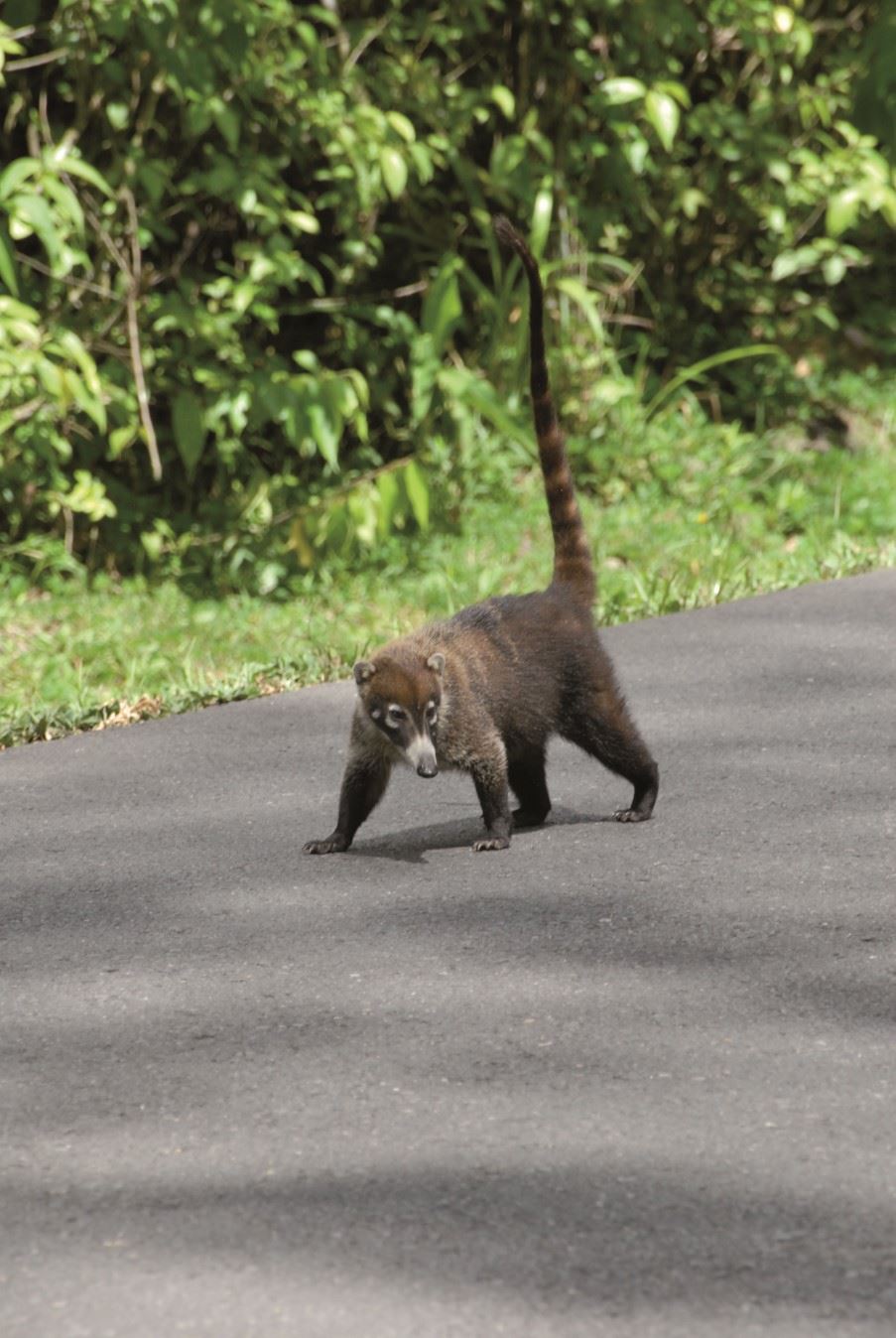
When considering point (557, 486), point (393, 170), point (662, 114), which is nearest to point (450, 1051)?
point (557, 486)

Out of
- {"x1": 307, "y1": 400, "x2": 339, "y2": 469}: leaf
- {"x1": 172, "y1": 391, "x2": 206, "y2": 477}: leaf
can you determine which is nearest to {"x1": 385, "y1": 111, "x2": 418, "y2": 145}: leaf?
{"x1": 307, "y1": 400, "x2": 339, "y2": 469}: leaf

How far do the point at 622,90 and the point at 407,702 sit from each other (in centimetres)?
Answer: 502

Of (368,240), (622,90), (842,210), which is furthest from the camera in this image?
(368,240)

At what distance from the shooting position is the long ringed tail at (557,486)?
495 cm

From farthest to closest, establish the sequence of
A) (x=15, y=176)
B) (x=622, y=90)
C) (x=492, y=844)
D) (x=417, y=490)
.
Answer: (x=622, y=90), (x=417, y=490), (x=15, y=176), (x=492, y=844)

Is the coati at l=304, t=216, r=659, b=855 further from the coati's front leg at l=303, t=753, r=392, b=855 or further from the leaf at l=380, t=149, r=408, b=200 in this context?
the leaf at l=380, t=149, r=408, b=200

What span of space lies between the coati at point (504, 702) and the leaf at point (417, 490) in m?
2.64

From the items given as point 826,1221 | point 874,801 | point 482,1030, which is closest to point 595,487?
point 874,801

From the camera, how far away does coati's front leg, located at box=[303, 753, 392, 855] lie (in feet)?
14.6

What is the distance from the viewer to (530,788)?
4.71 meters

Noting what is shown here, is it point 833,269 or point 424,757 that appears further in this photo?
point 833,269

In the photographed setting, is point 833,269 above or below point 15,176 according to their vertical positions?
below

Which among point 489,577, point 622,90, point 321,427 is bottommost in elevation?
point 489,577

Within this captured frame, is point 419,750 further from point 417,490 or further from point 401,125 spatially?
point 401,125
